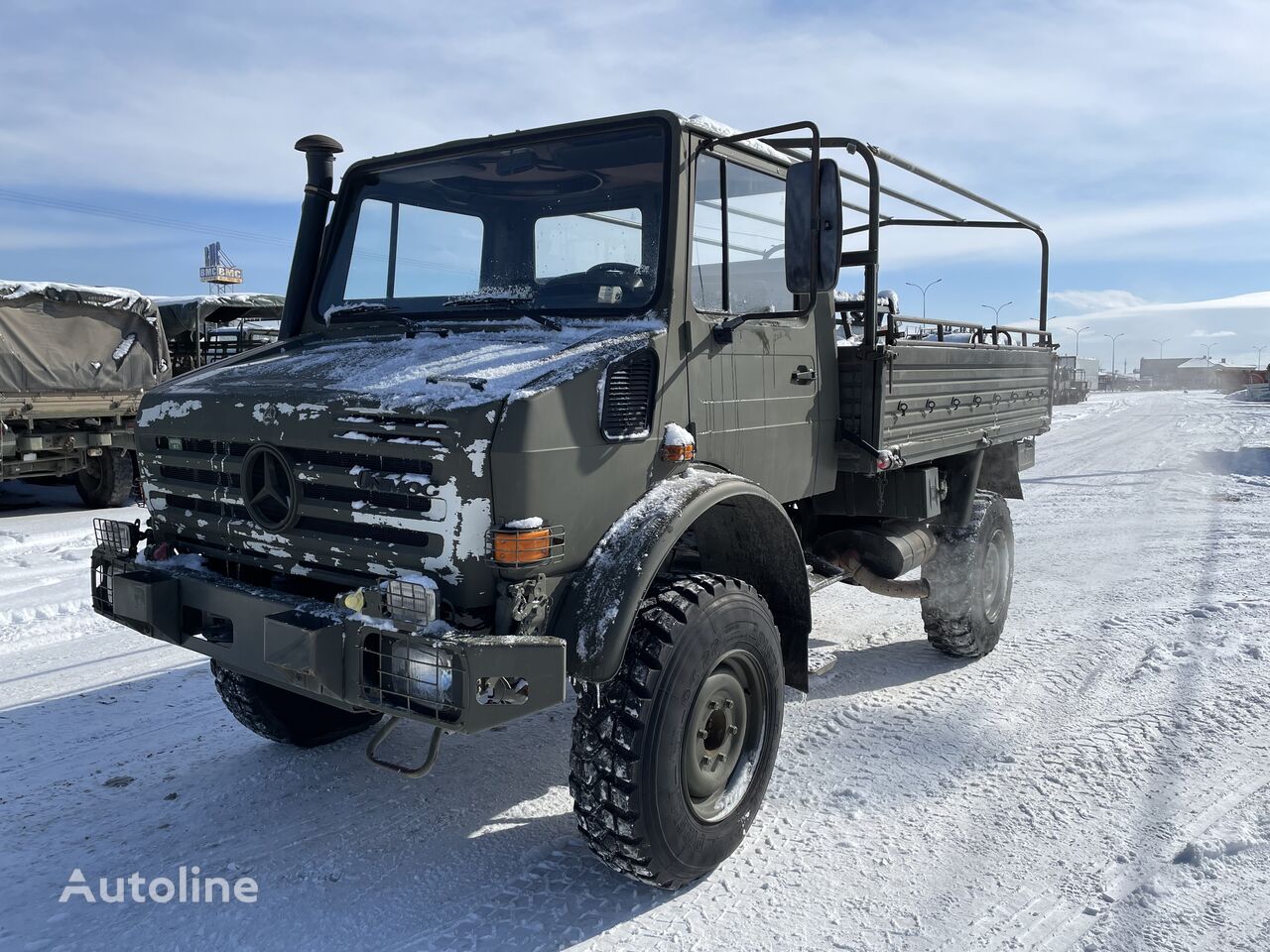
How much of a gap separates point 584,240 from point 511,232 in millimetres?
377

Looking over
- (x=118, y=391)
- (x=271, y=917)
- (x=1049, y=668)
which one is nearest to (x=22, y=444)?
(x=118, y=391)

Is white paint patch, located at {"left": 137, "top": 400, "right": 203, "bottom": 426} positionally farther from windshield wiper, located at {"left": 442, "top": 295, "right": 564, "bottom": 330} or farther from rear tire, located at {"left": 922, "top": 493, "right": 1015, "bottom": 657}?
rear tire, located at {"left": 922, "top": 493, "right": 1015, "bottom": 657}

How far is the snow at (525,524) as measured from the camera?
8.90 ft

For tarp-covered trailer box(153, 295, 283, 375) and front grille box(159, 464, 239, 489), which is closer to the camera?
front grille box(159, 464, 239, 489)

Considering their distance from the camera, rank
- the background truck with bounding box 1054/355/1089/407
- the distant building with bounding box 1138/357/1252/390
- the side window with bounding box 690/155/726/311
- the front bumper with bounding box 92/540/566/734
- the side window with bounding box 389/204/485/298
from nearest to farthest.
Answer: the front bumper with bounding box 92/540/566/734, the side window with bounding box 690/155/726/311, the side window with bounding box 389/204/485/298, the background truck with bounding box 1054/355/1089/407, the distant building with bounding box 1138/357/1252/390

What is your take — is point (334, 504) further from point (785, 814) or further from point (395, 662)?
point (785, 814)

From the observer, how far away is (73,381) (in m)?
11.7

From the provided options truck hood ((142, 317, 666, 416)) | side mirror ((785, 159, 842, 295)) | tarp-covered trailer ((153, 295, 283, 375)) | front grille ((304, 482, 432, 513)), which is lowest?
front grille ((304, 482, 432, 513))

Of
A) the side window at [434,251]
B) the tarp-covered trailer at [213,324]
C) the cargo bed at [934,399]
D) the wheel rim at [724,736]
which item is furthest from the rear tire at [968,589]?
the tarp-covered trailer at [213,324]

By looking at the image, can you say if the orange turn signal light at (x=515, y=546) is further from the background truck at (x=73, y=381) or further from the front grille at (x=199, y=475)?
the background truck at (x=73, y=381)

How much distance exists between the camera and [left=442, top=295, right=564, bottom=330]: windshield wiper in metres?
3.51

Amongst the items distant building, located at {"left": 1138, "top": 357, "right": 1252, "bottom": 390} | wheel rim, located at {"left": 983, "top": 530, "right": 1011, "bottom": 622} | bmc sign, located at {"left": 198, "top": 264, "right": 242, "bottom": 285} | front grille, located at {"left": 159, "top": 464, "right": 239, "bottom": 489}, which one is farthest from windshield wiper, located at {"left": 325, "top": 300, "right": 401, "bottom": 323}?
distant building, located at {"left": 1138, "top": 357, "right": 1252, "bottom": 390}

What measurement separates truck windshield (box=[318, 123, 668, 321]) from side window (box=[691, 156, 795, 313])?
0.19m

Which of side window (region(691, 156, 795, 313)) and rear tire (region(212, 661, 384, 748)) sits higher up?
side window (region(691, 156, 795, 313))
